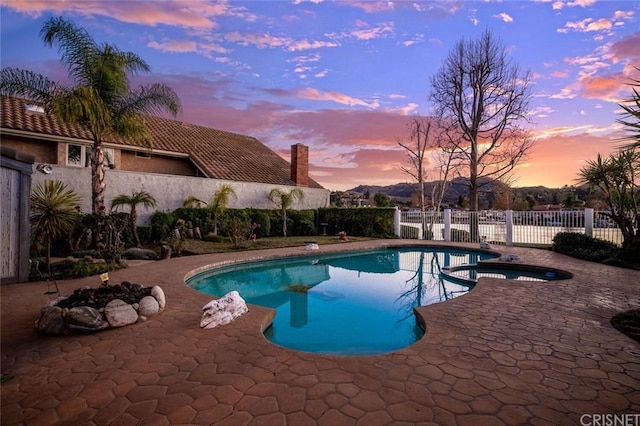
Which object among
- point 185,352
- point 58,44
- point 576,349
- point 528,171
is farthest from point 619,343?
point 528,171

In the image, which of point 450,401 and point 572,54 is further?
point 572,54

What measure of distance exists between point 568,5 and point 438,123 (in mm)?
10965

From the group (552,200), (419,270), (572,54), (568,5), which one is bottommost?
(419,270)

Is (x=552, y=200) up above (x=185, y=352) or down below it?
above

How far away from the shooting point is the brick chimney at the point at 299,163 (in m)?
22.5

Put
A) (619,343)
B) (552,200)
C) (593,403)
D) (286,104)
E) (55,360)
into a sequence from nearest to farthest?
(593,403), (55,360), (619,343), (286,104), (552,200)

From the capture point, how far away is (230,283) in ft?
29.3

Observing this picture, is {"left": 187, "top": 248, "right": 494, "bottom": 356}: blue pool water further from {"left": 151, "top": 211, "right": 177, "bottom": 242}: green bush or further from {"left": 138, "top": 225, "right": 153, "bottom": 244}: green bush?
{"left": 138, "top": 225, "right": 153, "bottom": 244}: green bush

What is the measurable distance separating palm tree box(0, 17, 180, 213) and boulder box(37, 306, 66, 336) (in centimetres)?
721

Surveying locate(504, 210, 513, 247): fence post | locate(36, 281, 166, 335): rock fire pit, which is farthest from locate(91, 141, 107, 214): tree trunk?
locate(504, 210, 513, 247): fence post

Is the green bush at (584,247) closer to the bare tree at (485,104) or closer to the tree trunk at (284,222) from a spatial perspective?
the bare tree at (485,104)

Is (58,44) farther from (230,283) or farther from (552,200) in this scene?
(552,200)

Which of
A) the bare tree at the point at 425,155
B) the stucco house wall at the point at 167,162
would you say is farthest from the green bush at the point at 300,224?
the bare tree at the point at 425,155

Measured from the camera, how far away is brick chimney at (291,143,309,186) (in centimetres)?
2246
